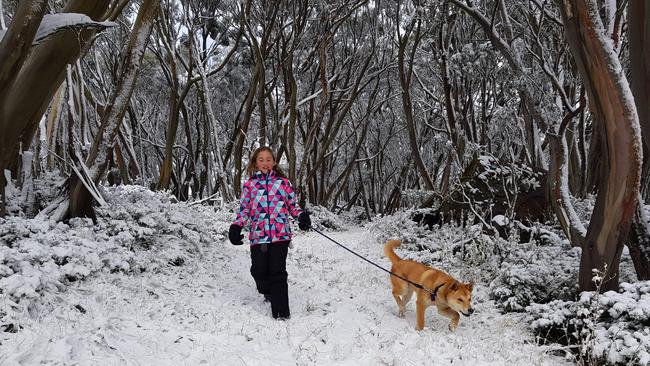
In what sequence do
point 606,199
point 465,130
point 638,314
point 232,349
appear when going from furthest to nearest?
point 465,130 → point 606,199 → point 638,314 → point 232,349

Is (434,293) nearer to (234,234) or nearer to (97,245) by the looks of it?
(234,234)

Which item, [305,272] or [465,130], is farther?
[465,130]

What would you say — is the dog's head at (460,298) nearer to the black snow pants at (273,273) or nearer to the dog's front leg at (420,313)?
the dog's front leg at (420,313)

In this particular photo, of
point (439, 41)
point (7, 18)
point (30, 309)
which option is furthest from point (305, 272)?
point (7, 18)

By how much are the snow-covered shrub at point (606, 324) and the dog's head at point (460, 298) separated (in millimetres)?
708

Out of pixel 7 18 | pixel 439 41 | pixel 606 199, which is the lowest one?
pixel 606 199

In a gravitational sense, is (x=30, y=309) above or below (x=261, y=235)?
below

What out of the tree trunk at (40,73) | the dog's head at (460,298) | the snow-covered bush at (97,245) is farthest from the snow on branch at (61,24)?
the dog's head at (460,298)

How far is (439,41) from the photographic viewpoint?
37.5 ft

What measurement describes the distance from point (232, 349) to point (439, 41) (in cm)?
992

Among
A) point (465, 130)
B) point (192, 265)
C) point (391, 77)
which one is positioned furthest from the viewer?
point (391, 77)

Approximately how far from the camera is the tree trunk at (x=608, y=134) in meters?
4.37

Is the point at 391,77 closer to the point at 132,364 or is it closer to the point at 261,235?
the point at 261,235

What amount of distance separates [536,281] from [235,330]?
12.1 feet
